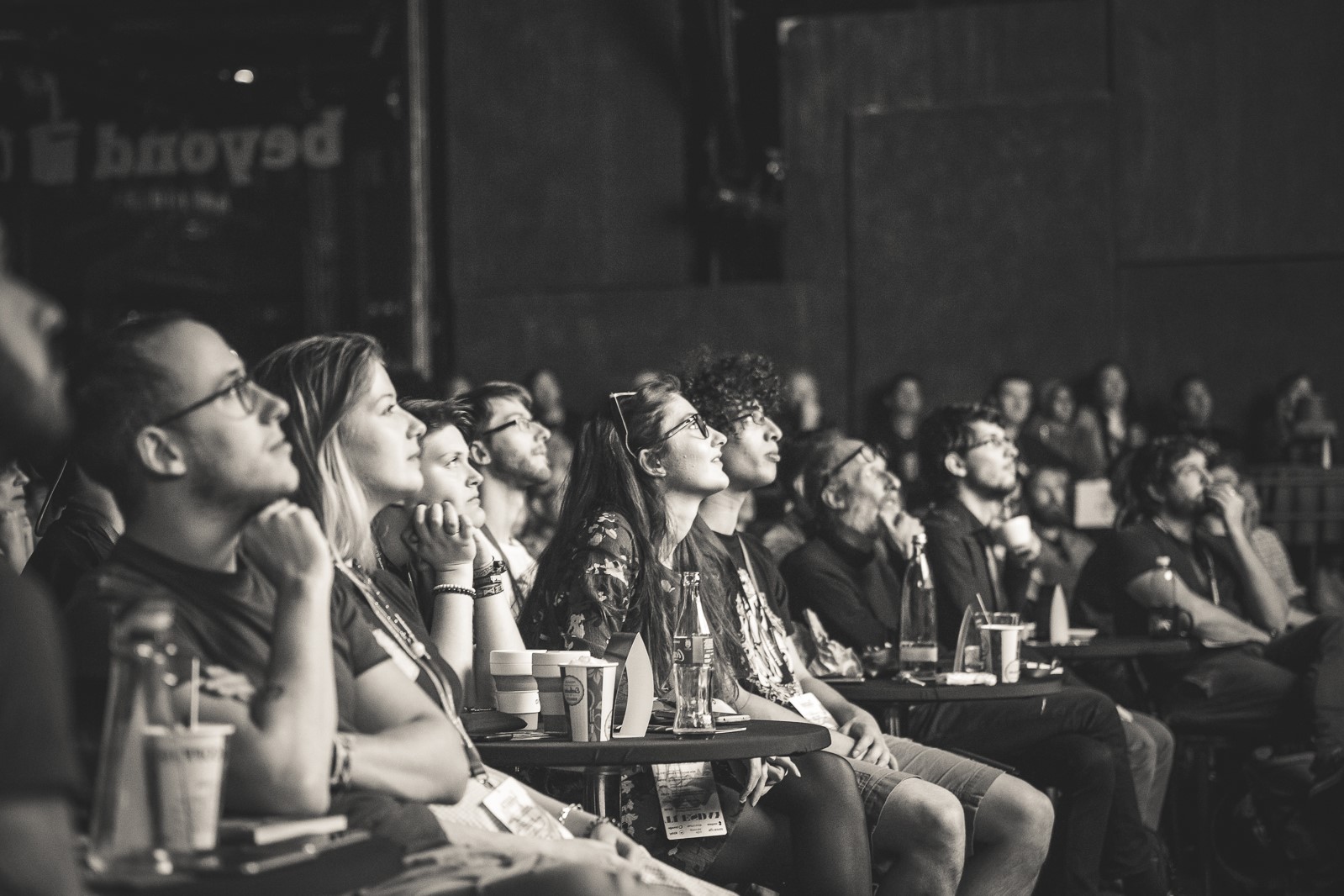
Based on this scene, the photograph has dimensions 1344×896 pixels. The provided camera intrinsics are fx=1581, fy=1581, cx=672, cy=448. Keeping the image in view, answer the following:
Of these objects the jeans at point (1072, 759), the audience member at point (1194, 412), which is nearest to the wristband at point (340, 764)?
the jeans at point (1072, 759)

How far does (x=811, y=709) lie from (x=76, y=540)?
162cm

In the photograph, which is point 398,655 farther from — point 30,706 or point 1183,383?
point 1183,383

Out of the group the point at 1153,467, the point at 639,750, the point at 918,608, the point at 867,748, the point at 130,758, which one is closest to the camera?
the point at 130,758

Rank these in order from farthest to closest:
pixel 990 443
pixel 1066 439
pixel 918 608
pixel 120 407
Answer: pixel 1066 439, pixel 990 443, pixel 918 608, pixel 120 407

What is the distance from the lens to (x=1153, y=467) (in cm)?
546

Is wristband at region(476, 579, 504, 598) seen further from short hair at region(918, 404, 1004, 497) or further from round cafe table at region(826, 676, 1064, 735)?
short hair at region(918, 404, 1004, 497)

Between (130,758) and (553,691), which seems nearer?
(130,758)

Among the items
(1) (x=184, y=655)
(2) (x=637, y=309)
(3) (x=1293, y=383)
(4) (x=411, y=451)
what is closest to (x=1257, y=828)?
(4) (x=411, y=451)

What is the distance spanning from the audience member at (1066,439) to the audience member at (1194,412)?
689 millimetres

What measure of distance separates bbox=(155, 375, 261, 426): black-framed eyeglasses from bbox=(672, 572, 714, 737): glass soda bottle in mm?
1066

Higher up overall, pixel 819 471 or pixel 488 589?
pixel 819 471

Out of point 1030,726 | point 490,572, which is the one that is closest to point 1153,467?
point 1030,726

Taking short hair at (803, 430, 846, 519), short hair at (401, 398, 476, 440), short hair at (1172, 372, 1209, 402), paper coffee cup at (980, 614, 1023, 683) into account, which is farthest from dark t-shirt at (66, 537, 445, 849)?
short hair at (1172, 372, 1209, 402)

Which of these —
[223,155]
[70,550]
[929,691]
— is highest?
[223,155]
